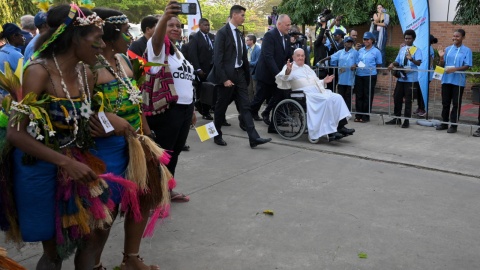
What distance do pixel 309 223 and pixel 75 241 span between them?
7.44 ft

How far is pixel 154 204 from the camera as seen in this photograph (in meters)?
3.14

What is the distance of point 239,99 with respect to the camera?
23.7ft

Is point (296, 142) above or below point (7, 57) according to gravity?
below

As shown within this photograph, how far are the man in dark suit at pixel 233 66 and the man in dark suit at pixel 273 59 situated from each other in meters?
0.94

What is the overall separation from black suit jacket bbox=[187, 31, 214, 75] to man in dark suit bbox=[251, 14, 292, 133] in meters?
1.30

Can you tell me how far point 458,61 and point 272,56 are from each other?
122 inches

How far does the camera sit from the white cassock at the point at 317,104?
741 centimetres

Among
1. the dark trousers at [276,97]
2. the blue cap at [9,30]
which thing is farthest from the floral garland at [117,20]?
the dark trousers at [276,97]

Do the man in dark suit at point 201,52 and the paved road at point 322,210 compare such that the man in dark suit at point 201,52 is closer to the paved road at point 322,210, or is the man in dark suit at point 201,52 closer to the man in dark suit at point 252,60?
the man in dark suit at point 252,60

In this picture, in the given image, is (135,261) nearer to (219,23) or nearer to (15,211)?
(15,211)

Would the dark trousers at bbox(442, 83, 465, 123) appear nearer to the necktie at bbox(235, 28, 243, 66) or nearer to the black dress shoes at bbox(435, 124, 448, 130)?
the black dress shoes at bbox(435, 124, 448, 130)

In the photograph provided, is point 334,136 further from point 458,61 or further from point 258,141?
point 458,61


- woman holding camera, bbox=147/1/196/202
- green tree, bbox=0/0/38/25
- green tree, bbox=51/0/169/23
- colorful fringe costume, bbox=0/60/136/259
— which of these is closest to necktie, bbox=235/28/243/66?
woman holding camera, bbox=147/1/196/202

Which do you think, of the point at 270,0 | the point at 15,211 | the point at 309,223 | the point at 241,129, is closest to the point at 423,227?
the point at 309,223
